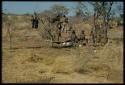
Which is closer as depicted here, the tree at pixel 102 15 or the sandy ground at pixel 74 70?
the sandy ground at pixel 74 70

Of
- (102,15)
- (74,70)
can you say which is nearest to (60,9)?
(102,15)

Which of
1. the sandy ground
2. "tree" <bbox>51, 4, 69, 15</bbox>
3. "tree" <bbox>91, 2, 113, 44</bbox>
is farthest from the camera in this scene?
"tree" <bbox>51, 4, 69, 15</bbox>

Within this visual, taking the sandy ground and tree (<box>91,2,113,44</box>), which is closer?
the sandy ground

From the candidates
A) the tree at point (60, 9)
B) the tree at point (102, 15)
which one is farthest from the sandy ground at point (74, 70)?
the tree at point (60, 9)

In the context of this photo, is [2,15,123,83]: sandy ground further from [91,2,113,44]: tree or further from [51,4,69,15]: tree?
[51,4,69,15]: tree

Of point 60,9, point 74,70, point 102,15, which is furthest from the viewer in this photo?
point 60,9

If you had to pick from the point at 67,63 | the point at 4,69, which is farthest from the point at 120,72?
the point at 4,69

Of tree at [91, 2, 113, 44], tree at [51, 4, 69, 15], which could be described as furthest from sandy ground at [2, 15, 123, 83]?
tree at [51, 4, 69, 15]

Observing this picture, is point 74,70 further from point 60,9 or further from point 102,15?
point 60,9

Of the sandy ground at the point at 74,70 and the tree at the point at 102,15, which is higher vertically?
the tree at the point at 102,15

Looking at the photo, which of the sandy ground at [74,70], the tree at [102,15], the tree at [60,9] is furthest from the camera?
the tree at [60,9]

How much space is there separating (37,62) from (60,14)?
11851mm

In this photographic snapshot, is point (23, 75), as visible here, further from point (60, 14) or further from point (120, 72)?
point (60, 14)

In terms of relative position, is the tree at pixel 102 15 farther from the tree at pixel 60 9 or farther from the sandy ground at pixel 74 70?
the sandy ground at pixel 74 70
